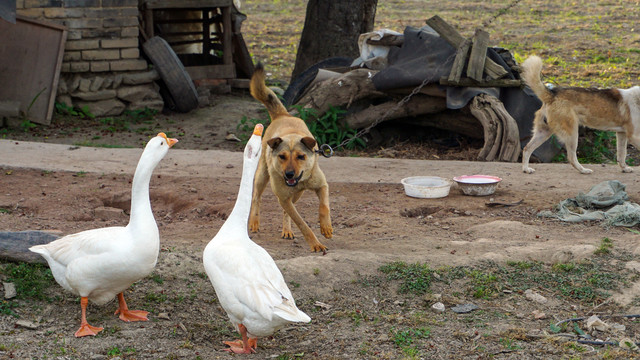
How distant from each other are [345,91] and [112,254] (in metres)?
6.66

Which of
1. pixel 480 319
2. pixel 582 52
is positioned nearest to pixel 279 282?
pixel 480 319

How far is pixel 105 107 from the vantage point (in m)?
11.8

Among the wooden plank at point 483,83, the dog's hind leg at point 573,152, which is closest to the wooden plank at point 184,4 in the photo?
the wooden plank at point 483,83

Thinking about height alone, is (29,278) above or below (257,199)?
below

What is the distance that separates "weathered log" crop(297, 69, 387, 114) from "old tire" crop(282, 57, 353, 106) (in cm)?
72

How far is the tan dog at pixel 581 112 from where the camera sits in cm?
838

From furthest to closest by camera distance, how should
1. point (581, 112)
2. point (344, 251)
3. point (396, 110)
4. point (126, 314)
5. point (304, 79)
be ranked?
point (304, 79) → point (396, 110) → point (581, 112) → point (344, 251) → point (126, 314)

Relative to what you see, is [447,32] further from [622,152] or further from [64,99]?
[64,99]

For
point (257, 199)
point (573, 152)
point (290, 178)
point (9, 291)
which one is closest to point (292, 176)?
point (290, 178)

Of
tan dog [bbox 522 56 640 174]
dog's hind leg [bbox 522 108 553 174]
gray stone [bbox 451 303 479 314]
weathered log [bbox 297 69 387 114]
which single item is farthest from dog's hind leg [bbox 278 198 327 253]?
weathered log [bbox 297 69 387 114]

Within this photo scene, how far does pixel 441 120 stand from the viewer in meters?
10.3

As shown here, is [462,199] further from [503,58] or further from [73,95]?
[73,95]

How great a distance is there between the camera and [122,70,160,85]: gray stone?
11.8 meters

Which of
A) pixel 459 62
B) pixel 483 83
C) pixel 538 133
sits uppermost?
pixel 459 62
